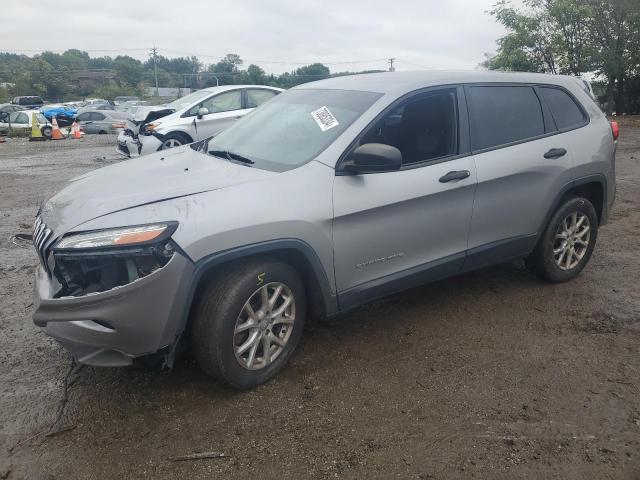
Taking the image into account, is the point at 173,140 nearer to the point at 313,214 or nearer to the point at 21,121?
the point at 313,214

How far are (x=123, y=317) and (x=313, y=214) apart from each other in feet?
3.82

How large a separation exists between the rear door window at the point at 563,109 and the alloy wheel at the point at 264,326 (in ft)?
9.24

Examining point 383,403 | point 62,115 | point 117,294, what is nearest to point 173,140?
point 117,294

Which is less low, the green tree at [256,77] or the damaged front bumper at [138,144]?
the green tree at [256,77]

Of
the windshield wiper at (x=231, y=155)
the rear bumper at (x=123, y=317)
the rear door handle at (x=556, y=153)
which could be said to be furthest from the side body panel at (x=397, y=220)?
the rear bumper at (x=123, y=317)

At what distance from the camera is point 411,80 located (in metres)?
3.82

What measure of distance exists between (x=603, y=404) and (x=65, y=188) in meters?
3.50

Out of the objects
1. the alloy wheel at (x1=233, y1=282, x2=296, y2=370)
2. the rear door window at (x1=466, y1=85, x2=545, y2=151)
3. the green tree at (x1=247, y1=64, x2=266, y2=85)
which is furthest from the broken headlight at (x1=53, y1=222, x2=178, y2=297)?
the green tree at (x1=247, y1=64, x2=266, y2=85)

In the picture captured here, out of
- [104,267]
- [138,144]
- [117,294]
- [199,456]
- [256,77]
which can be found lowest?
[199,456]

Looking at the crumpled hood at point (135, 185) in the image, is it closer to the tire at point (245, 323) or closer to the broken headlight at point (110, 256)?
the broken headlight at point (110, 256)

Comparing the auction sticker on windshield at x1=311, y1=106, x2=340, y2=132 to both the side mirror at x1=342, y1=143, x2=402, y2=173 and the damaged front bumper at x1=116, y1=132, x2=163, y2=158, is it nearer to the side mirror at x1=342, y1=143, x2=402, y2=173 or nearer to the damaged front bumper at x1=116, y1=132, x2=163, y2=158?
Result: the side mirror at x1=342, y1=143, x2=402, y2=173

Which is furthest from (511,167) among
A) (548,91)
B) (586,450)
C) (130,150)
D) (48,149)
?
(48,149)

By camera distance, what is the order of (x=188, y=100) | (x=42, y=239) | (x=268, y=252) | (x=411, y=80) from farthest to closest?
1. (x=188, y=100)
2. (x=411, y=80)
3. (x=268, y=252)
4. (x=42, y=239)

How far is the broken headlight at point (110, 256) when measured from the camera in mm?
2648
